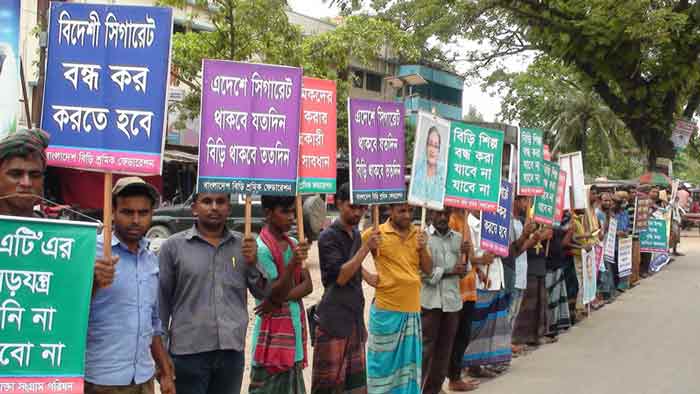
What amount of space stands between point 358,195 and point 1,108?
2.40m

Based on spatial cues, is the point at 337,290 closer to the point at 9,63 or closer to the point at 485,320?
the point at 9,63

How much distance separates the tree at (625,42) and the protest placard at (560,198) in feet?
17.9

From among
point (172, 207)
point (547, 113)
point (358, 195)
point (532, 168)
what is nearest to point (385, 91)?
point (547, 113)

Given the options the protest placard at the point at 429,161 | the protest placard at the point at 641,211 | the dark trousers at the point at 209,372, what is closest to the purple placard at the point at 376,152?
the protest placard at the point at 429,161

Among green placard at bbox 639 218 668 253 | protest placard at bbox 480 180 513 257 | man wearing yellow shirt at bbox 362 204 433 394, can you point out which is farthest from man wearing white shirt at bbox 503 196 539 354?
green placard at bbox 639 218 668 253

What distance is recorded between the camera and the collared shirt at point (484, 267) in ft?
23.0

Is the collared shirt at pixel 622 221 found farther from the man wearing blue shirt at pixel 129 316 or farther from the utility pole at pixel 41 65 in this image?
the man wearing blue shirt at pixel 129 316

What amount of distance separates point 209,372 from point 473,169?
3.40 metres

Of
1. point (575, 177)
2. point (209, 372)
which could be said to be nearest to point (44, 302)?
point (209, 372)

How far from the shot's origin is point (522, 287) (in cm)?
798

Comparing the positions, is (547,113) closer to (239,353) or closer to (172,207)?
(172,207)

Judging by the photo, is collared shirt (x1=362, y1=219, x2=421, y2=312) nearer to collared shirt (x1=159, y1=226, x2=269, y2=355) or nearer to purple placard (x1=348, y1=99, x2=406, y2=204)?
purple placard (x1=348, y1=99, x2=406, y2=204)

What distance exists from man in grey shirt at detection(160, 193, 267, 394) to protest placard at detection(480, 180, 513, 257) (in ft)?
10.9

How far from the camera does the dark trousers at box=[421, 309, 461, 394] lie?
622 cm
